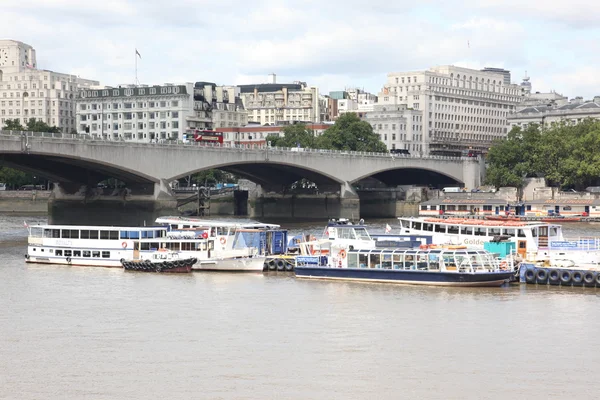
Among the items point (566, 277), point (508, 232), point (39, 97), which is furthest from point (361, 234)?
point (39, 97)

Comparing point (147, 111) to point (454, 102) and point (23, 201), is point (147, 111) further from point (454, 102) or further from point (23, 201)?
point (454, 102)

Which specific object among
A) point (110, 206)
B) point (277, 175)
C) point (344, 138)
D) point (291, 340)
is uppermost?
point (344, 138)

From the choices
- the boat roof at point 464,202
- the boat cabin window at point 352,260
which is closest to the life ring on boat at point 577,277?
the boat cabin window at point 352,260

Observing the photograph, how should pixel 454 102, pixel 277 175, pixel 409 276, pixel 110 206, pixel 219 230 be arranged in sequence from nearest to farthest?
1. pixel 409 276
2. pixel 219 230
3. pixel 110 206
4. pixel 277 175
5. pixel 454 102

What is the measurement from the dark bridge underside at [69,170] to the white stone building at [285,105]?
86389 mm

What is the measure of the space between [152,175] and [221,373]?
182 feet

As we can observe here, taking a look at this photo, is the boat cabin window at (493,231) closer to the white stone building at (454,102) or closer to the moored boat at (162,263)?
the moored boat at (162,263)

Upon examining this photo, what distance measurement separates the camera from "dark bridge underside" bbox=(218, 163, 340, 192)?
3974 inches

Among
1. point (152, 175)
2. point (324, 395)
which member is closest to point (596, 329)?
point (324, 395)

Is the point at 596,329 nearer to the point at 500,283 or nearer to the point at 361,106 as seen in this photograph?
the point at 500,283

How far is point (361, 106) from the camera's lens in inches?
7357

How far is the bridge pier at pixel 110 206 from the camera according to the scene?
81.8 m

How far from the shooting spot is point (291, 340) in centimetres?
3250

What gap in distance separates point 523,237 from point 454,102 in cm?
12041
